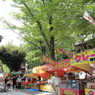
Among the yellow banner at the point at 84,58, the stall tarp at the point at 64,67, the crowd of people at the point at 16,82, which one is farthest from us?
the crowd of people at the point at 16,82

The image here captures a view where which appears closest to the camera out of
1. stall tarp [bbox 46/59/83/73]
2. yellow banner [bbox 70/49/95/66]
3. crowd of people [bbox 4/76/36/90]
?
yellow banner [bbox 70/49/95/66]

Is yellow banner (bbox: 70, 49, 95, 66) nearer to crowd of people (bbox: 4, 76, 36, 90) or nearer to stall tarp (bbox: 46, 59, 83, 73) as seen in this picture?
stall tarp (bbox: 46, 59, 83, 73)

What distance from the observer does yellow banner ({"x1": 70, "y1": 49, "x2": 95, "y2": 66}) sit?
21.3 feet

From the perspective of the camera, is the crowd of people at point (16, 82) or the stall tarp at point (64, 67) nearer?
the stall tarp at point (64, 67)

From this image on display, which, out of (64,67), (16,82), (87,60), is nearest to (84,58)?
(87,60)

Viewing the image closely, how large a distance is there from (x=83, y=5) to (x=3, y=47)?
27266 mm

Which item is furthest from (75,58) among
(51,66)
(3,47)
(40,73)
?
(3,47)

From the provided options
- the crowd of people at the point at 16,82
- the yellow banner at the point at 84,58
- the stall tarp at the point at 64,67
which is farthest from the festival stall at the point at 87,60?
the crowd of people at the point at 16,82

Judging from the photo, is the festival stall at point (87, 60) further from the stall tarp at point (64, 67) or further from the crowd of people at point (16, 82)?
the crowd of people at point (16, 82)

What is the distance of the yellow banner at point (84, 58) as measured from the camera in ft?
21.3

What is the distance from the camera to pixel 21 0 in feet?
40.4

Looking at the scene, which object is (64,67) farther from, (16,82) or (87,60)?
(16,82)

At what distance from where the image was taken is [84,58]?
6898mm

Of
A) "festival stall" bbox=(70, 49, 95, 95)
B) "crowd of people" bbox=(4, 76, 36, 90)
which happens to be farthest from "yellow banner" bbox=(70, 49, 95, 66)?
"crowd of people" bbox=(4, 76, 36, 90)
